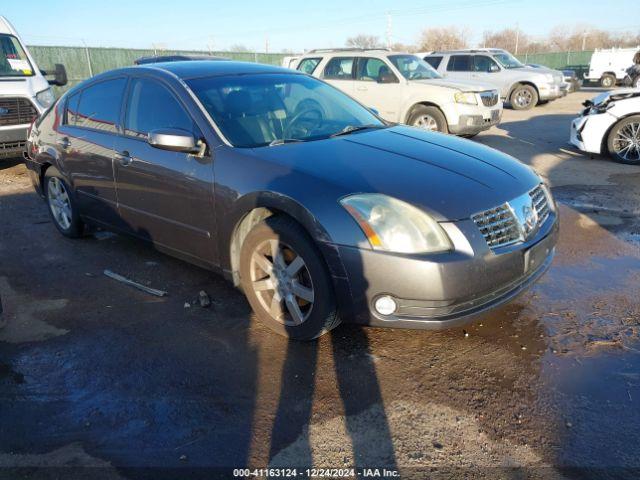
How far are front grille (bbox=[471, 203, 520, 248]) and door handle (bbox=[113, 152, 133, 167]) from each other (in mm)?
2667

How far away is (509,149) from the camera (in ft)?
32.5

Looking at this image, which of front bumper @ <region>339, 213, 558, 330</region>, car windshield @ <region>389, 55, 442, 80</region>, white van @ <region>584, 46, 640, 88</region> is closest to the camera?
front bumper @ <region>339, 213, 558, 330</region>

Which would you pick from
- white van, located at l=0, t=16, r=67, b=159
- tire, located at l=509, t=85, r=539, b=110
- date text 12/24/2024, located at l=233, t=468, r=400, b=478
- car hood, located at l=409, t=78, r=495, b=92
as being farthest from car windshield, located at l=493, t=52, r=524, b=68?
date text 12/24/2024, located at l=233, t=468, r=400, b=478

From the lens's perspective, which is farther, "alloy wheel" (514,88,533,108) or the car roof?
"alloy wheel" (514,88,533,108)

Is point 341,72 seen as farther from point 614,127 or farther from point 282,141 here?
point 282,141

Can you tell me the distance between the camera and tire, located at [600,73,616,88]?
2742 centimetres

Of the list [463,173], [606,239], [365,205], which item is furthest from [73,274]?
[606,239]

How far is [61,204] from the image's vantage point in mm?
5348

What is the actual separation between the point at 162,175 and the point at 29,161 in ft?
9.04

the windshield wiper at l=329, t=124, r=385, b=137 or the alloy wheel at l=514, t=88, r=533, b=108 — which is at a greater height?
the windshield wiper at l=329, t=124, r=385, b=137

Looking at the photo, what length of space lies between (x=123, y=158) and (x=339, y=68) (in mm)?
8109

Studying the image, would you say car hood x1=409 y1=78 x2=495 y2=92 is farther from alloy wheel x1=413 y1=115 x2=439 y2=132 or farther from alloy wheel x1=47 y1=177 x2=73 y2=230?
alloy wheel x1=47 y1=177 x2=73 y2=230

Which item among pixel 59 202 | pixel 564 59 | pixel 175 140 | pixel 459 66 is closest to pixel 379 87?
pixel 59 202

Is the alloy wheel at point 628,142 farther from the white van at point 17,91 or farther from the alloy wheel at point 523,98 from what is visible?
the alloy wheel at point 523,98
